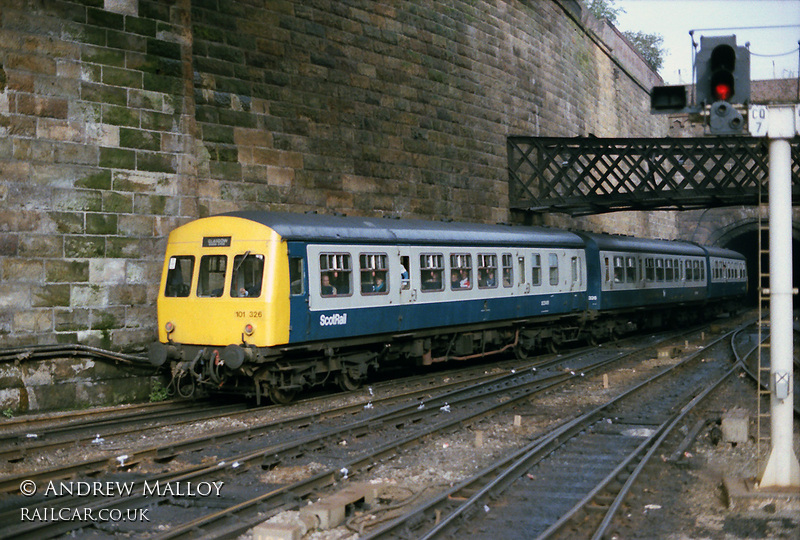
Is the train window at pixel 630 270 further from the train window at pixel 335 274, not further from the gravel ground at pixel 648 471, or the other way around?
the train window at pixel 335 274

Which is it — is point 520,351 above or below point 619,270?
below

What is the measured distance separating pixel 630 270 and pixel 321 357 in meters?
13.6

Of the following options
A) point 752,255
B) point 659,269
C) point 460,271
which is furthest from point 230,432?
point 752,255

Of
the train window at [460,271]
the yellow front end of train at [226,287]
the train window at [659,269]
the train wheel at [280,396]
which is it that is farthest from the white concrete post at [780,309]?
the train window at [659,269]

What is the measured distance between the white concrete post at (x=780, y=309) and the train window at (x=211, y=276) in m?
7.69

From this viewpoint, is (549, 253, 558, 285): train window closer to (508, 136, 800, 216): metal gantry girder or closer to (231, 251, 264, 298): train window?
(508, 136, 800, 216): metal gantry girder

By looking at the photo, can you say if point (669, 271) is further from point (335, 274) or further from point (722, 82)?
point (722, 82)

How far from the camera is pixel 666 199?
24.7 m

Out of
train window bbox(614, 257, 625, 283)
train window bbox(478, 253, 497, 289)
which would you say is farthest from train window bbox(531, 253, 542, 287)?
train window bbox(614, 257, 625, 283)

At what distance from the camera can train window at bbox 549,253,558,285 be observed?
765 inches

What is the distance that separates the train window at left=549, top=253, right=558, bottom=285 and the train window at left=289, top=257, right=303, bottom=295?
8.79 m

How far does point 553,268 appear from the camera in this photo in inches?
768

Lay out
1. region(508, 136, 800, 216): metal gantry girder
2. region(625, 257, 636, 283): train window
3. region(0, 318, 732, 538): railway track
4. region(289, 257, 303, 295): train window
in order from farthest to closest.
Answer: region(508, 136, 800, 216): metal gantry girder, region(625, 257, 636, 283): train window, region(289, 257, 303, 295): train window, region(0, 318, 732, 538): railway track

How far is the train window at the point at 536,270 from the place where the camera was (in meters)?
18.5
